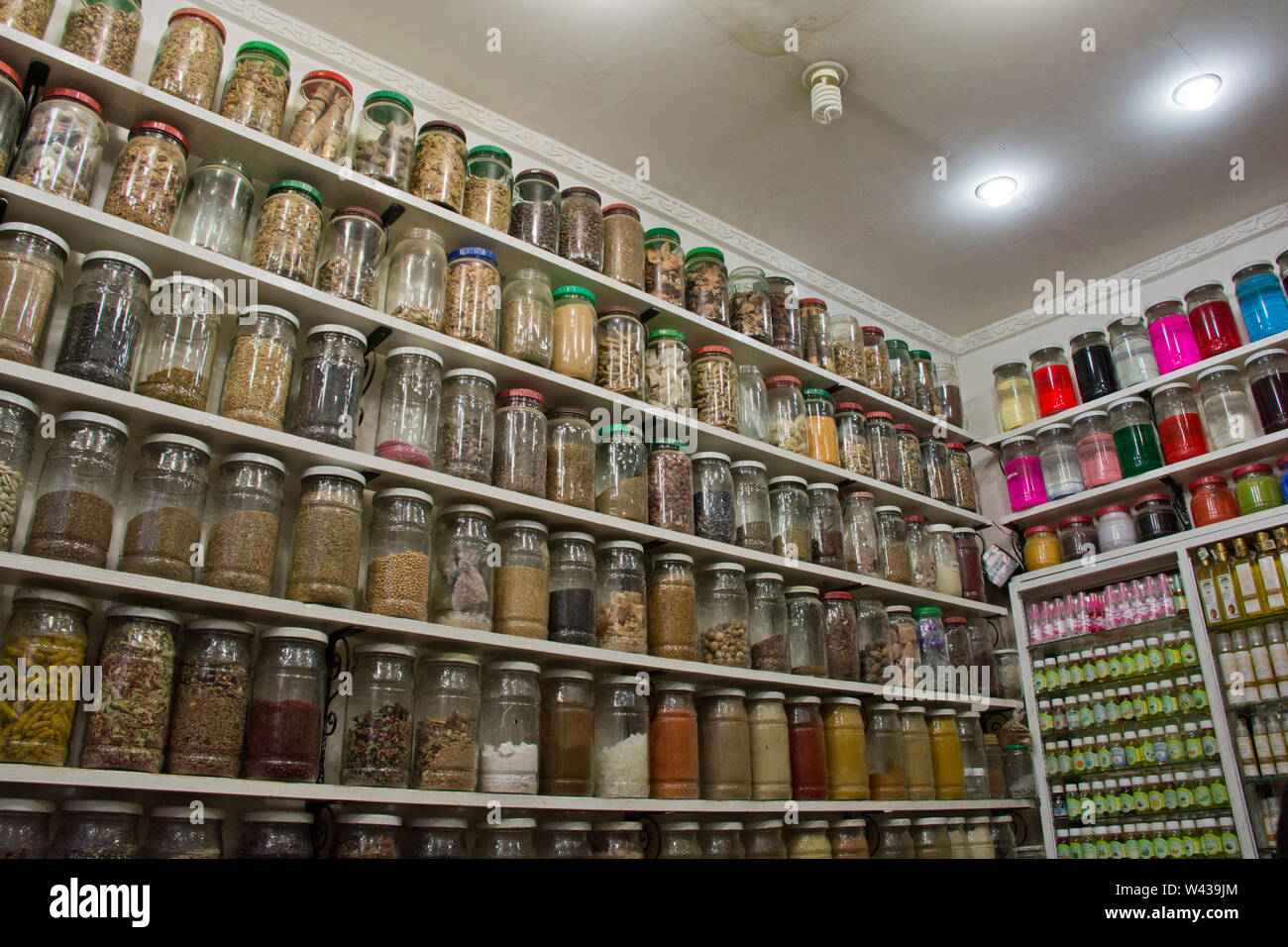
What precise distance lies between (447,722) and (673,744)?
645 millimetres

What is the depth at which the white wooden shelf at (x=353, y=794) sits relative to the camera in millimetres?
1486

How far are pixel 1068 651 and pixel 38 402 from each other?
3.30m

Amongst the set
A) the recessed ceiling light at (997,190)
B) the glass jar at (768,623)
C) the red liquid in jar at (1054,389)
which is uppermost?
the recessed ceiling light at (997,190)

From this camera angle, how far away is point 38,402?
1770 millimetres

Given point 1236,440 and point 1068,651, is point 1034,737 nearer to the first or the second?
point 1068,651

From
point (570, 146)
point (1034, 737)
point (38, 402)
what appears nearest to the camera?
point (38, 402)

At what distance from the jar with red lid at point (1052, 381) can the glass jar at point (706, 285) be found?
1.52 metres

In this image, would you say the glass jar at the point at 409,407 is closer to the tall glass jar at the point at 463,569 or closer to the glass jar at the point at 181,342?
→ the tall glass jar at the point at 463,569

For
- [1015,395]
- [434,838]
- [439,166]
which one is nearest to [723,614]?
[434,838]

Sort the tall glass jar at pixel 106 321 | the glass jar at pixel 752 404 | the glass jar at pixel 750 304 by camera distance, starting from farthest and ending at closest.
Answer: the glass jar at pixel 750 304 → the glass jar at pixel 752 404 → the tall glass jar at pixel 106 321

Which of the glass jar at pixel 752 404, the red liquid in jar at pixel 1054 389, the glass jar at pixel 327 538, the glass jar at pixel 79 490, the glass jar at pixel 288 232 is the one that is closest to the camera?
the glass jar at pixel 79 490

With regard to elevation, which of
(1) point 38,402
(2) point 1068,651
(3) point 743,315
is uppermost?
(3) point 743,315

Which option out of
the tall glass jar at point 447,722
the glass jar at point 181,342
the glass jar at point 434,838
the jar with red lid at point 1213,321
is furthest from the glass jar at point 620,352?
the jar with red lid at point 1213,321
